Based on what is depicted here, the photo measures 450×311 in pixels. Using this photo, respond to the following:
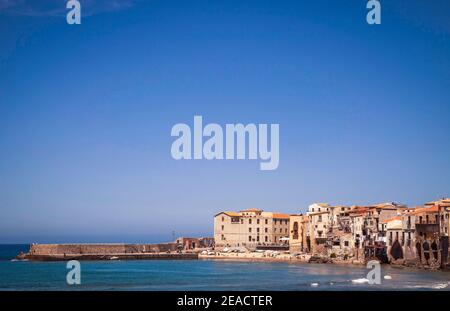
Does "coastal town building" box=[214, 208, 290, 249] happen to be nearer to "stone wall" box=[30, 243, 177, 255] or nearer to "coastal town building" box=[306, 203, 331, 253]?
"stone wall" box=[30, 243, 177, 255]

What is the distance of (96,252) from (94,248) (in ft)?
1.55

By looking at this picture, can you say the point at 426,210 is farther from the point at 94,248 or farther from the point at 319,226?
the point at 94,248

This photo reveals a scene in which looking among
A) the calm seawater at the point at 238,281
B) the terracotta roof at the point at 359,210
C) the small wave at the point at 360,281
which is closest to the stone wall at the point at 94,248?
the calm seawater at the point at 238,281

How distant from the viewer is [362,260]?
50188 millimetres

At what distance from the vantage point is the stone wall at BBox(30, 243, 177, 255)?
63.4 metres

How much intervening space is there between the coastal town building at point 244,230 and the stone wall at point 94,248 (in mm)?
6418

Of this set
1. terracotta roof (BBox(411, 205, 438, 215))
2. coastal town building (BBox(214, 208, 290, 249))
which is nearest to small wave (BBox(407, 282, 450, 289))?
terracotta roof (BBox(411, 205, 438, 215))

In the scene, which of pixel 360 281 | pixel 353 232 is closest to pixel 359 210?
pixel 353 232

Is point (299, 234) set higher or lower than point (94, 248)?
higher

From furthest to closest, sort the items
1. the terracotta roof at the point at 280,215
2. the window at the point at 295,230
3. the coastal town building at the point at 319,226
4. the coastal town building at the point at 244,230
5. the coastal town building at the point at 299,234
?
the terracotta roof at the point at 280,215
the coastal town building at the point at 244,230
the window at the point at 295,230
the coastal town building at the point at 299,234
the coastal town building at the point at 319,226

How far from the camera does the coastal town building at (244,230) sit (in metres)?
67.1

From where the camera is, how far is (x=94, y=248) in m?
65.4

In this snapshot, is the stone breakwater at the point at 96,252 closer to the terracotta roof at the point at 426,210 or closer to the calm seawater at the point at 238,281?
the calm seawater at the point at 238,281
